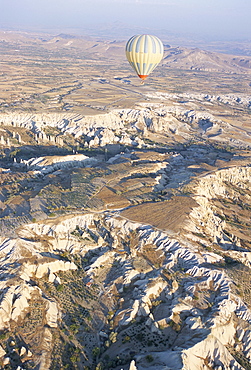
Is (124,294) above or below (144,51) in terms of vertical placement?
below

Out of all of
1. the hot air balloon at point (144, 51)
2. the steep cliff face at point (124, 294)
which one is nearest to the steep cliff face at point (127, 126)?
the hot air balloon at point (144, 51)

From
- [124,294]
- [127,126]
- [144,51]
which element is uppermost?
[144,51]

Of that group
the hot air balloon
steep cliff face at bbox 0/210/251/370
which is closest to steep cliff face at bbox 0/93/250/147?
the hot air balloon

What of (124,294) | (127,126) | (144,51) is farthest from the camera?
(127,126)

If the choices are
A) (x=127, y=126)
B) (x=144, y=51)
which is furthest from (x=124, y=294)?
(x=127, y=126)

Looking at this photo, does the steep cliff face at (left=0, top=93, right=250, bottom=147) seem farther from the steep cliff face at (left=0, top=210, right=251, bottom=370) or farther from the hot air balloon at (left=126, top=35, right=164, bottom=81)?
the steep cliff face at (left=0, top=210, right=251, bottom=370)

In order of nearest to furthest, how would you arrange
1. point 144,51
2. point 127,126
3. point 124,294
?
point 124,294 < point 144,51 < point 127,126

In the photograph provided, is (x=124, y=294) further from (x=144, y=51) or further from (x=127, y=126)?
(x=127, y=126)

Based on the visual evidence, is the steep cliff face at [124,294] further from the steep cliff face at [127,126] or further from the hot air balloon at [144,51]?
the steep cliff face at [127,126]

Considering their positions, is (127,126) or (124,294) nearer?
(124,294)

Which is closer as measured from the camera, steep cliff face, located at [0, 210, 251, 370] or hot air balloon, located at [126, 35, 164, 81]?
steep cliff face, located at [0, 210, 251, 370]
